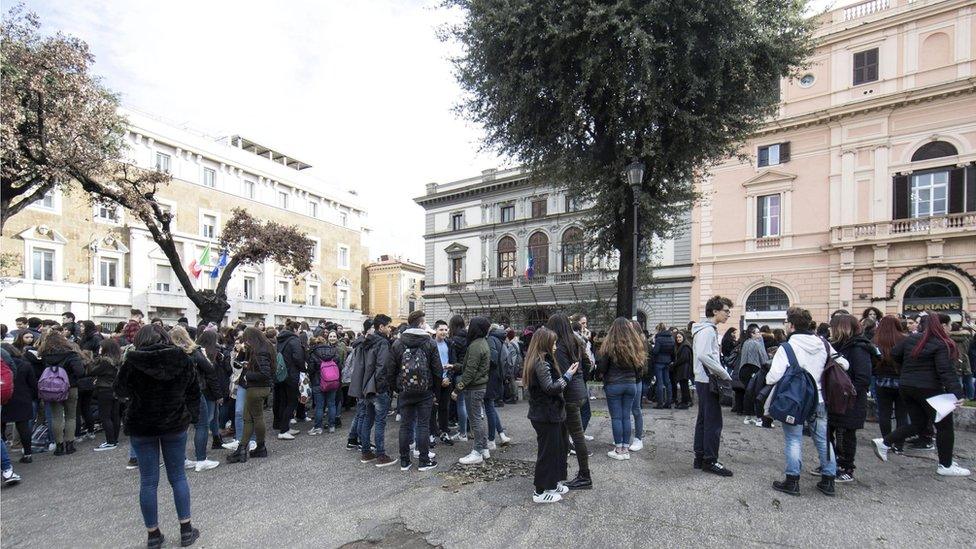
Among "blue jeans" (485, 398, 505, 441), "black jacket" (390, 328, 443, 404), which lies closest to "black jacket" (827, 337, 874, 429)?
"blue jeans" (485, 398, 505, 441)

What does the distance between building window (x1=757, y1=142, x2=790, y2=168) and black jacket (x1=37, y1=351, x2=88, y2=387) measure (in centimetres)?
2671

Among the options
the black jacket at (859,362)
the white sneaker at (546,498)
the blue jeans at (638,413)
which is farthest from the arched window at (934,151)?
the white sneaker at (546,498)

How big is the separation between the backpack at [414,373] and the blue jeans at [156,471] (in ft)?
7.43

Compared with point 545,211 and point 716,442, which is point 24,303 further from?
point 716,442

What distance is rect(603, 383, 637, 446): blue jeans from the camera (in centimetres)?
614

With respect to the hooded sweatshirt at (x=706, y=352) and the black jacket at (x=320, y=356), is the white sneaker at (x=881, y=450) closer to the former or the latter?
the hooded sweatshirt at (x=706, y=352)

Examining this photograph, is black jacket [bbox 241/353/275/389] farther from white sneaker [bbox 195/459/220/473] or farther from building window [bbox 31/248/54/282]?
building window [bbox 31/248/54/282]

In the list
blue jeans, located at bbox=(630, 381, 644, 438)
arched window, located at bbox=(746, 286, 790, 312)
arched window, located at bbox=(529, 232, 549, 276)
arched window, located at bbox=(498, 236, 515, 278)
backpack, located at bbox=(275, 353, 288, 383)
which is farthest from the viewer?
arched window, located at bbox=(498, 236, 515, 278)

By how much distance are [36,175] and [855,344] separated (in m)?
16.9

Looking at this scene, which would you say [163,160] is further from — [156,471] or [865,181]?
[865,181]

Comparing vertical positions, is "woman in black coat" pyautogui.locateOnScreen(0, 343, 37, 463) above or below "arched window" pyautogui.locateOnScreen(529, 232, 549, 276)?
below

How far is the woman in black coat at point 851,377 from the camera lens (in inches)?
207

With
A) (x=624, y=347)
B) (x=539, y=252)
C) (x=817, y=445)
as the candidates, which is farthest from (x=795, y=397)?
(x=539, y=252)

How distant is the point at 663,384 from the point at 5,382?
33.0ft
